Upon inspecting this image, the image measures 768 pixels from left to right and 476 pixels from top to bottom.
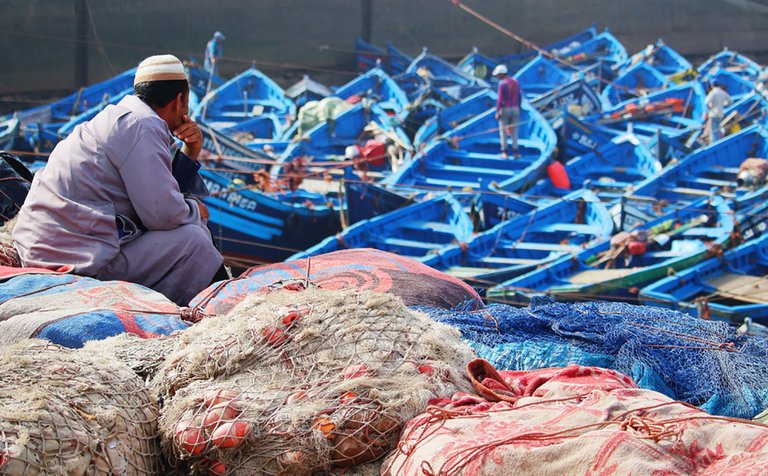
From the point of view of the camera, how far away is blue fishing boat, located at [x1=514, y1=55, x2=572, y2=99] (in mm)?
20922

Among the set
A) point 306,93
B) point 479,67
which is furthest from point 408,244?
point 479,67

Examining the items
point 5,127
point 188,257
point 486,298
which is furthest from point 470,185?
point 188,257

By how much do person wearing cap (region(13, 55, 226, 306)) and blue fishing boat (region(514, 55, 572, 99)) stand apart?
18006mm

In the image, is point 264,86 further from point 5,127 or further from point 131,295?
point 131,295

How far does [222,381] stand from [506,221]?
29.3 feet

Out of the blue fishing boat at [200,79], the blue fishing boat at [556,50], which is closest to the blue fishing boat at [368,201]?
the blue fishing boat at [200,79]

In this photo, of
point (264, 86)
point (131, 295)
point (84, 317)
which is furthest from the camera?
point (264, 86)

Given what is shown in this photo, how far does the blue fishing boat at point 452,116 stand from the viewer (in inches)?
601

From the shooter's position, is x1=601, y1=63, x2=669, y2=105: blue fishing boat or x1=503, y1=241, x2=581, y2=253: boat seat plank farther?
x1=601, y1=63, x2=669, y2=105: blue fishing boat

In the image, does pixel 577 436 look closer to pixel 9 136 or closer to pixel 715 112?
pixel 9 136

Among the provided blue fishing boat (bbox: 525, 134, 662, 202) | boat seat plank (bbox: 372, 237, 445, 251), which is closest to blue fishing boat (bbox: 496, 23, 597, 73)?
blue fishing boat (bbox: 525, 134, 662, 202)

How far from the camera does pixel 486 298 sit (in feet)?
28.9

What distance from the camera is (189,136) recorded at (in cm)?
371

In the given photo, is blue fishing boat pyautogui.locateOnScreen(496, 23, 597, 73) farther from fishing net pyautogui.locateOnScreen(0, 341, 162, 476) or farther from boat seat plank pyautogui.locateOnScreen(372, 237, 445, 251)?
fishing net pyautogui.locateOnScreen(0, 341, 162, 476)
